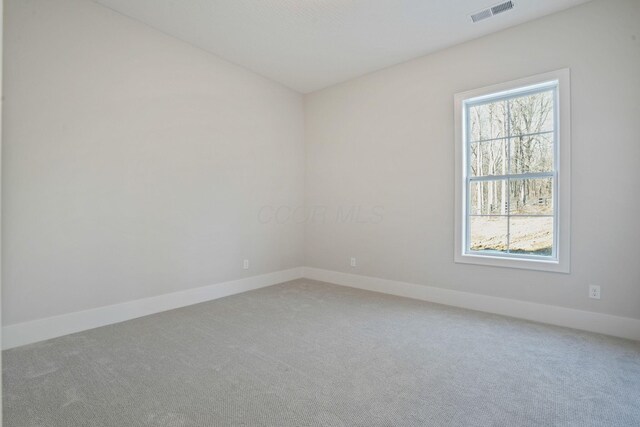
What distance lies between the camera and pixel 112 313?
130 inches

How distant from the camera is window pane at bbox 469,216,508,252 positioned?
3699 millimetres

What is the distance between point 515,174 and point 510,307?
1.38 m

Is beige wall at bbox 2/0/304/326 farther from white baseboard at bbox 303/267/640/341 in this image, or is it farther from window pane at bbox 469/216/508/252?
window pane at bbox 469/216/508/252

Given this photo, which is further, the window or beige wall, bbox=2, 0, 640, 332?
the window

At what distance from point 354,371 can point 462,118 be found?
295cm

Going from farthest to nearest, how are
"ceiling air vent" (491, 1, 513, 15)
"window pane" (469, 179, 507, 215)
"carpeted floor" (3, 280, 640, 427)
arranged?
"window pane" (469, 179, 507, 215), "ceiling air vent" (491, 1, 513, 15), "carpeted floor" (3, 280, 640, 427)

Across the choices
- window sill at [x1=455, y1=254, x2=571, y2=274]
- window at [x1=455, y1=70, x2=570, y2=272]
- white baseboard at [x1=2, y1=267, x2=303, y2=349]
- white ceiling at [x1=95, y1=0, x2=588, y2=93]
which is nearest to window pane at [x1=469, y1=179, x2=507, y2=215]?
window at [x1=455, y1=70, x2=570, y2=272]

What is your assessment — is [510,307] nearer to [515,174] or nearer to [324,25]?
[515,174]

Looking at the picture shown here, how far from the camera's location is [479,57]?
3.72 meters

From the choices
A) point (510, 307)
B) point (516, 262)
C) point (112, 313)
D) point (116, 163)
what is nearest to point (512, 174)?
point (516, 262)

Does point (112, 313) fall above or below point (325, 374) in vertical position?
above

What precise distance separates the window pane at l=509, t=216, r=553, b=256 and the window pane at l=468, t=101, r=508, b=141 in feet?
3.12

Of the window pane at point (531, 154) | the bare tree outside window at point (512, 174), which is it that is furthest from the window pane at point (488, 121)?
the window pane at point (531, 154)

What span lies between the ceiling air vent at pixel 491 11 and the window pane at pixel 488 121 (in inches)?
34.4
